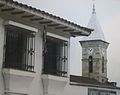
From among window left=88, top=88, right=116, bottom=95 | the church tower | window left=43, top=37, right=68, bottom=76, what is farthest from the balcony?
the church tower

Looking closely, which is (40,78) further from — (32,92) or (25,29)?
(25,29)

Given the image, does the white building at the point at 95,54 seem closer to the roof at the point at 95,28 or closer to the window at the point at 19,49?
the roof at the point at 95,28

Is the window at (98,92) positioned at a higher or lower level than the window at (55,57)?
lower

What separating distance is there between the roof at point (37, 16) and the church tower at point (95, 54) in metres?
31.1

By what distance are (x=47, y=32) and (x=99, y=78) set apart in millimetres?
32303

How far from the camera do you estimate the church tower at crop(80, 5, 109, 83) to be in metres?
46.5

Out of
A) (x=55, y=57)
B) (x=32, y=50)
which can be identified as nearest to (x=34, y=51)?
(x=32, y=50)

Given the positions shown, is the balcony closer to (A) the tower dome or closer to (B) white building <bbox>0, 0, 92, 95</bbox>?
(B) white building <bbox>0, 0, 92, 95</bbox>

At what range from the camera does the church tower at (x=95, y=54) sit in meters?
46.5

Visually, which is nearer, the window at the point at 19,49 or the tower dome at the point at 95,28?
the window at the point at 19,49

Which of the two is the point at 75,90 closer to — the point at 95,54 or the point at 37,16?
the point at 37,16

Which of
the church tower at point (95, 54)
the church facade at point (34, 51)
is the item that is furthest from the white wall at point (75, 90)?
the church tower at point (95, 54)

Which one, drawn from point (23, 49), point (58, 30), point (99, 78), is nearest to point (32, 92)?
point (23, 49)

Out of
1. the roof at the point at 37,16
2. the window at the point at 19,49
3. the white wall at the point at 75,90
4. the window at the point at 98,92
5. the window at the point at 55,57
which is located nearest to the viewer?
the roof at the point at 37,16
